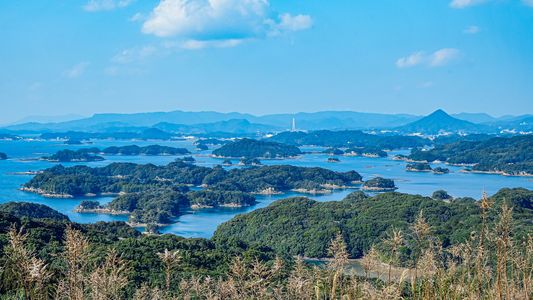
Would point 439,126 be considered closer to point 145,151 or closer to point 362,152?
point 362,152

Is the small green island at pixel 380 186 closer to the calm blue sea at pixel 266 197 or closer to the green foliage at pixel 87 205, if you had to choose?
the calm blue sea at pixel 266 197

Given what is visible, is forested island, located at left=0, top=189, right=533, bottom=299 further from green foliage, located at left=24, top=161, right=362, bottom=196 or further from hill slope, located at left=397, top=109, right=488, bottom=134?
hill slope, located at left=397, top=109, right=488, bottom=134

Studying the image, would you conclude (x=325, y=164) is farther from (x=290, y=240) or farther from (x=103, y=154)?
(x=290, y=240)

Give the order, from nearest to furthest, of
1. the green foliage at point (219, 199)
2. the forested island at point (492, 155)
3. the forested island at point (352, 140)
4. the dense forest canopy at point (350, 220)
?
the dense forest canopy at point (350, 220) < the green foliage at point (219, 199) < the forested island at point (492, 155) < the forested island at point (352, 140)

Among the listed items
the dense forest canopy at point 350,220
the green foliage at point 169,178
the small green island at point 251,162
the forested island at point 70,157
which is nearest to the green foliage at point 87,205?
the green foliage at point 169,178

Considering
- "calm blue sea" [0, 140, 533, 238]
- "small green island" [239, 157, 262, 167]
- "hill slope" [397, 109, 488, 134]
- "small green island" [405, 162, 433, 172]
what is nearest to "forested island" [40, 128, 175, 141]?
"calm blue sea" [0, 140, 533, 238]

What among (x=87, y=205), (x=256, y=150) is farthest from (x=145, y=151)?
(x=87, y=205)

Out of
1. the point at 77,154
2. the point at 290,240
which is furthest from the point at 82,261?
the point at 77,154
